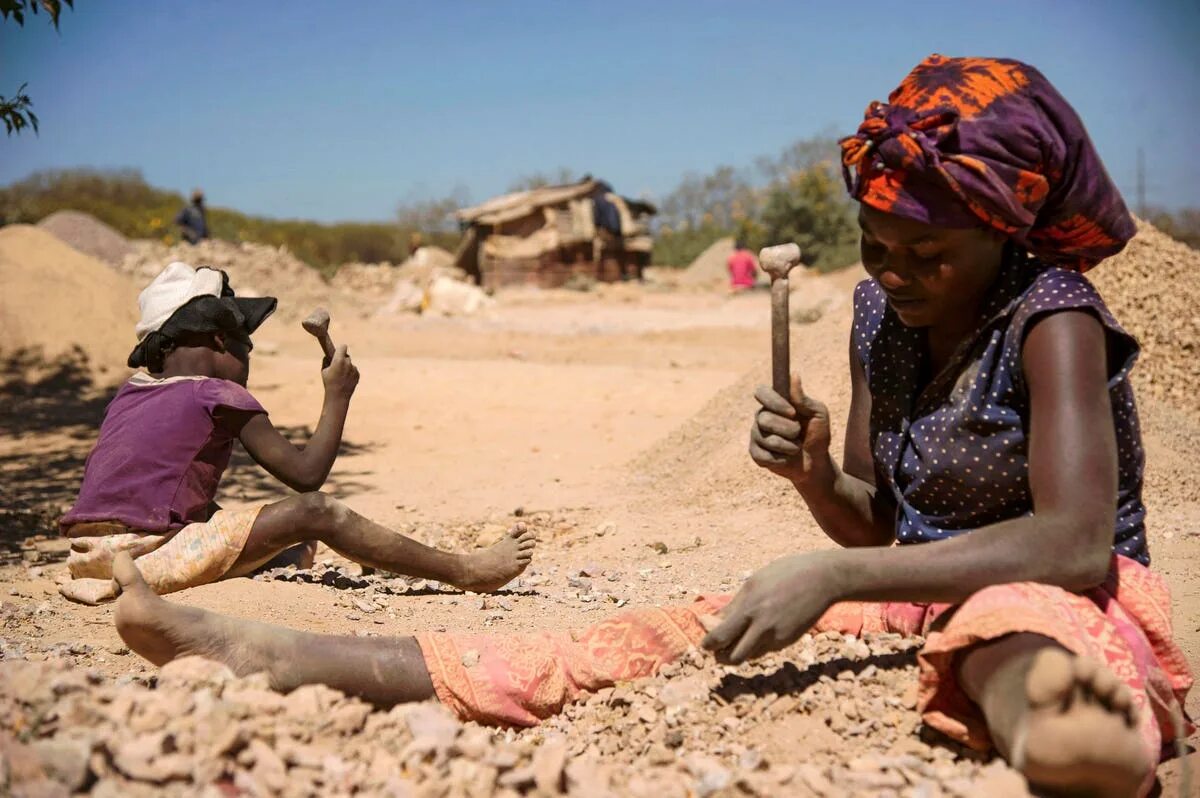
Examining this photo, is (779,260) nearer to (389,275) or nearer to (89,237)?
(89,237)

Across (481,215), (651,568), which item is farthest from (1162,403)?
(481,215)

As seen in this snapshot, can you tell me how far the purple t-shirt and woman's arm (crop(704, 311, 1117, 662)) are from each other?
223 cm

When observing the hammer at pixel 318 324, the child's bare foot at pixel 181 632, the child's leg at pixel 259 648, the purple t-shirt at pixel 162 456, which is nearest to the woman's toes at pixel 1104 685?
the child's leg at pixel 259 648

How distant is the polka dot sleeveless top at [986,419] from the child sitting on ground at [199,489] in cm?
168

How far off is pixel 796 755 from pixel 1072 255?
1.14 m

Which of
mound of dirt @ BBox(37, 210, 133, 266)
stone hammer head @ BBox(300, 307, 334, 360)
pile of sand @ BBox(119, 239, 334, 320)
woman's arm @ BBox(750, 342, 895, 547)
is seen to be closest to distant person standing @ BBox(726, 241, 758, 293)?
pile of sand @ BBox(119, 239, 334, 320)

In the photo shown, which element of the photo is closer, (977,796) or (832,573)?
(977,796)

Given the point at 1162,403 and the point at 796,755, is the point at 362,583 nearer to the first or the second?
the point at 796,755

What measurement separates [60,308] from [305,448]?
8.91m

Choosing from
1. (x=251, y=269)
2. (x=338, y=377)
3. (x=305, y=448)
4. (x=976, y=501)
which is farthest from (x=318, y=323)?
(x=251, y=269)

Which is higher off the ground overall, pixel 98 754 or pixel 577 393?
pixel 98 754

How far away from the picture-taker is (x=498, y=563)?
12.2 feet

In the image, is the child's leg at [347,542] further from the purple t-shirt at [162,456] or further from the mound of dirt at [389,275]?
the mound of dirt at [389,275]

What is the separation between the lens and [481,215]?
72.1 ft
